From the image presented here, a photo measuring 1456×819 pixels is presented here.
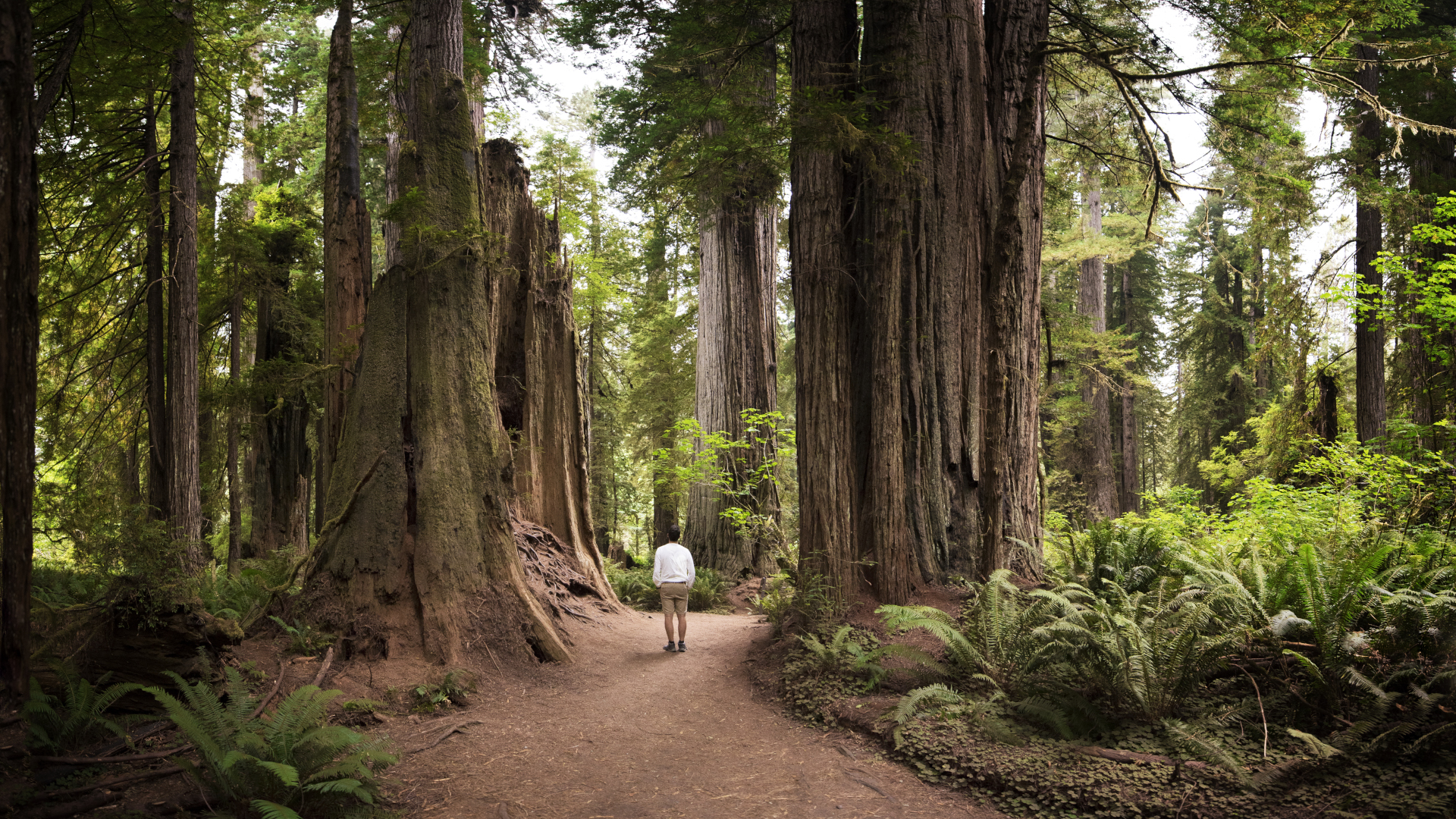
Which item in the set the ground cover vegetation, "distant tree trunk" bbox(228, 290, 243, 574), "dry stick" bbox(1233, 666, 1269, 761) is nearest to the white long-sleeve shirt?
the ground cover vegetation

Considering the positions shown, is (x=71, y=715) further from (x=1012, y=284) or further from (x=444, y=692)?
(x=1012, y=284)

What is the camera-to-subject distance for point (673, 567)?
340 inches

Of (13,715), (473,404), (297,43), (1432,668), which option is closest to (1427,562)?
(1432,668)

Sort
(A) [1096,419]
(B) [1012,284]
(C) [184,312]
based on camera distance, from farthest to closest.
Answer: (A) [1096,419]
(C) [184,312]
(B) [1012,284]

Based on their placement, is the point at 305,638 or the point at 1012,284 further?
the point at 1012,284

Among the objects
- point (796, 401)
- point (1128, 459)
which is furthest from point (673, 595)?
point (1128, 459)

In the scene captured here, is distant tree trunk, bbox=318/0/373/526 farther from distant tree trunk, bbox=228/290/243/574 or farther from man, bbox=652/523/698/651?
man, bbox=652/523/698/651

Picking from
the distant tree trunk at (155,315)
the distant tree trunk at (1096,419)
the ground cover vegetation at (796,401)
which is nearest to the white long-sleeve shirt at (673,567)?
the ground cover vegetation at (796,401)

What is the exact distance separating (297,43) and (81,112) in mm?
11473

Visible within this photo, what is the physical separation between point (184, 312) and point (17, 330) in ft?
18.3

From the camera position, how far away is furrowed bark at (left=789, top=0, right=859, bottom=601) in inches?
303

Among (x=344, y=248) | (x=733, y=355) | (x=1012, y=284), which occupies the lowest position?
(x=733, y=355)

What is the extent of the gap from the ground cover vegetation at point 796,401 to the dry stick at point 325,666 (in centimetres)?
13

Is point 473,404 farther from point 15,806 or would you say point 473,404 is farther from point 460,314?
point 15,806
